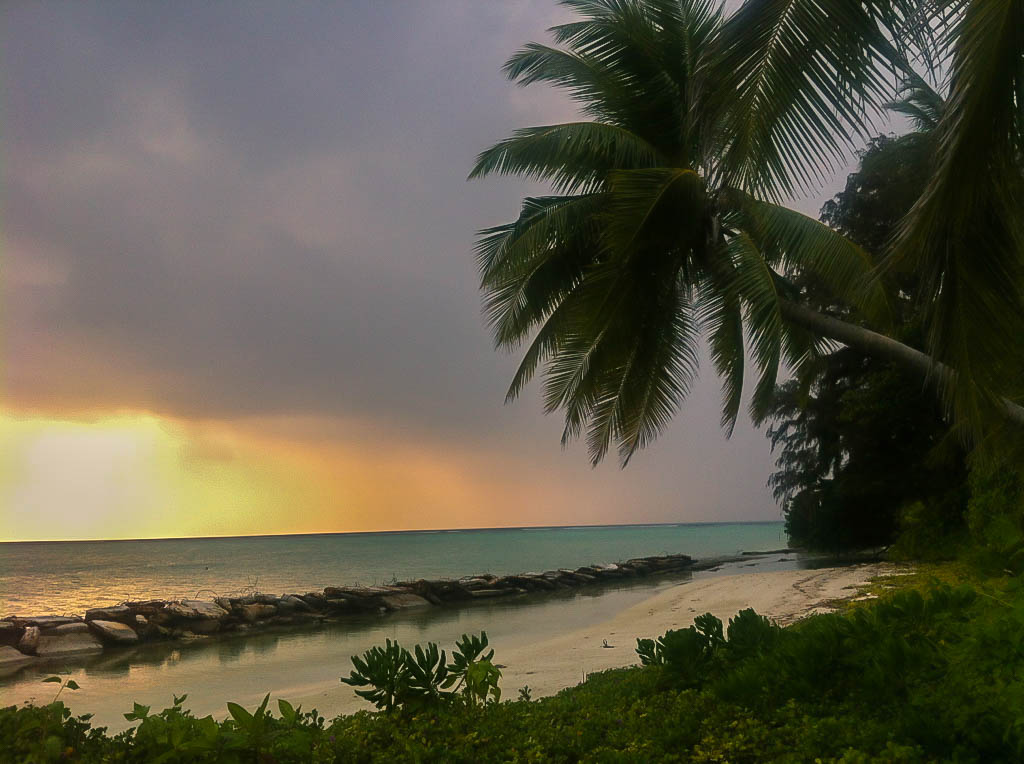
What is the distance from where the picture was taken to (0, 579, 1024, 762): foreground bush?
259cm

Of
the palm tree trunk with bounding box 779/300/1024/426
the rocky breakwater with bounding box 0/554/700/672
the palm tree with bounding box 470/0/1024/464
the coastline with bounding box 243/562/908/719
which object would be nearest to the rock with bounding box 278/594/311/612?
the rocky breakwater with bounding box 0/554/700/672

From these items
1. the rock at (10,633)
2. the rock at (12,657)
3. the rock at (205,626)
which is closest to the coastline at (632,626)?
the rock at (205,626)

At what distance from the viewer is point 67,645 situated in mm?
11539

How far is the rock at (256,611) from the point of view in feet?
48.0

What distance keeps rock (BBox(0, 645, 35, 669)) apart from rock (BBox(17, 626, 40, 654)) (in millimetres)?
87

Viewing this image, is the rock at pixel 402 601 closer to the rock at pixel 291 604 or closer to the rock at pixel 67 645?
the rock at pixel 291 604

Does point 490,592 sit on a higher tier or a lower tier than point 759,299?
lower

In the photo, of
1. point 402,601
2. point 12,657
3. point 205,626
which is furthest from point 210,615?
point 402,601

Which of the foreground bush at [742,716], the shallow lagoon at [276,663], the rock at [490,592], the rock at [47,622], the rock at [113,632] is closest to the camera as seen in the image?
the foreground bush at [742,716]

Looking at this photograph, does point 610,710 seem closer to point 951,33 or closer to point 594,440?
point 951,33

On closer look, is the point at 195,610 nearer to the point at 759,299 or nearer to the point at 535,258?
the point at 535,258

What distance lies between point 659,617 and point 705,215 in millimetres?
8513

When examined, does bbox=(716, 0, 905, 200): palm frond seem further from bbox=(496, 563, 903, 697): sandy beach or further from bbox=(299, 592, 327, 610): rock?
bbox=(299, 592, 327, 610): rock

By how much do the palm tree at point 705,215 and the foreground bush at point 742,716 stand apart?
182 cm
